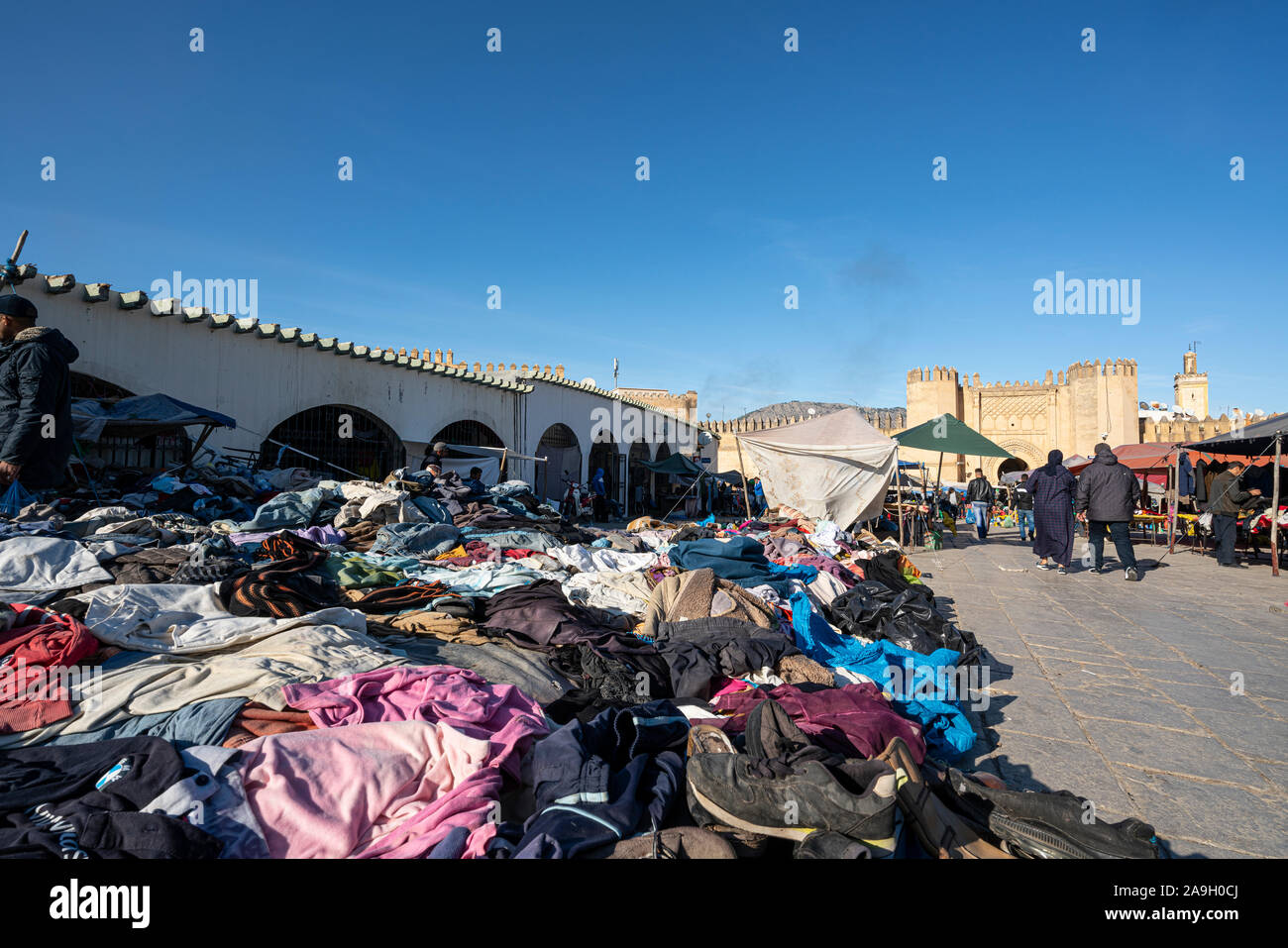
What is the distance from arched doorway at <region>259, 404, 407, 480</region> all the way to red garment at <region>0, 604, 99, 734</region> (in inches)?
296

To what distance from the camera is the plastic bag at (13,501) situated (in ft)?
16.4

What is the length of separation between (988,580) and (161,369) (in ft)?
37.1

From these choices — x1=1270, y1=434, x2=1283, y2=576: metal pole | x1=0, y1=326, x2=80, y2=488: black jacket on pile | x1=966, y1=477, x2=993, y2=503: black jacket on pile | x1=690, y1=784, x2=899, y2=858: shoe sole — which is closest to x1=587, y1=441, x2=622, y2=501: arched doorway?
x1=966, y1=477, x2=993, y2=503: black jacket on pile

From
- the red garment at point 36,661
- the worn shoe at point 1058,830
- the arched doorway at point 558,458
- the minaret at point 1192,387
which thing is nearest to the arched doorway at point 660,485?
the arched doorway at point 558,458

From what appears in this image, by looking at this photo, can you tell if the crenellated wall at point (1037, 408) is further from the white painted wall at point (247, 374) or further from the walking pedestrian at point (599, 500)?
the white painted wall at point (247, 374)

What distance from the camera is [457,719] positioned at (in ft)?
8.13

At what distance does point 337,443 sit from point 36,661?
989 centimetres

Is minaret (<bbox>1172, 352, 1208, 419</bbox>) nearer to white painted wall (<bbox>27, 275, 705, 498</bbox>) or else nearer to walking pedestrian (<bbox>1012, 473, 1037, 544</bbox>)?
walking pedestrian (<bbox>1012, 473, 1037, 544</bbox>)

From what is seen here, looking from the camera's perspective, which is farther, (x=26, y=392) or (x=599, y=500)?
(x=599, y=500)

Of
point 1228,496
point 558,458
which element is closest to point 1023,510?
point 1228,496

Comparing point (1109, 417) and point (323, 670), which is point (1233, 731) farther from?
point (1109, 417)

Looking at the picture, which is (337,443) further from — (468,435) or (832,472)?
(832,472)

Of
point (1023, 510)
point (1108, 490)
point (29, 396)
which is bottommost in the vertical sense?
point (1023, 510)
